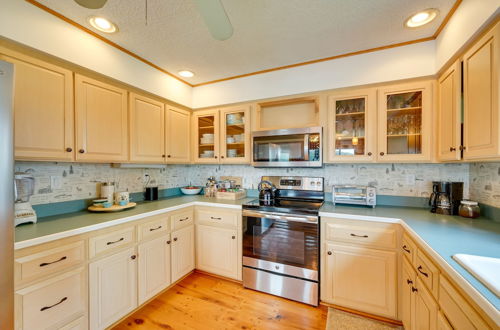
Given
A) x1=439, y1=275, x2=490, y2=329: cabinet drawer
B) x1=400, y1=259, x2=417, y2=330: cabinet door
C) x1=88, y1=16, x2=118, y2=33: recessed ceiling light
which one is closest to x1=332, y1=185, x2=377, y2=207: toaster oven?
x1=400, y1=259, x2=417, y2=330: cabinet door

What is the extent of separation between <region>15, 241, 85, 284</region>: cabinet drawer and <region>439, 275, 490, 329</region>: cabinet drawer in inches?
82.8

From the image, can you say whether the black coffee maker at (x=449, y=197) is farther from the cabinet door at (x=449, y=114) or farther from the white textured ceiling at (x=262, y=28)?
the white textured ceiling at (x=262, y=28)

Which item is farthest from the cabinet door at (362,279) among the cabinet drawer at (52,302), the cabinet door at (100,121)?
the cabinet door at (100,121)

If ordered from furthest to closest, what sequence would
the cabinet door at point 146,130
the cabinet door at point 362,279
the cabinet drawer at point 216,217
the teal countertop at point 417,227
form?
the cabinet drawer at point 216,217 < the cabinet door at point 146,130 < the cabinet door at point 362,279 < the teal countertop at point 417,227

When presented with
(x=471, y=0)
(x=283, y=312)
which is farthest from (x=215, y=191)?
(x=471, y=0)

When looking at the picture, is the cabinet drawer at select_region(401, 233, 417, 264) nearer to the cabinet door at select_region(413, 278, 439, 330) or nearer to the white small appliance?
the cabinet door at select_region(413, 278, 439, 330)

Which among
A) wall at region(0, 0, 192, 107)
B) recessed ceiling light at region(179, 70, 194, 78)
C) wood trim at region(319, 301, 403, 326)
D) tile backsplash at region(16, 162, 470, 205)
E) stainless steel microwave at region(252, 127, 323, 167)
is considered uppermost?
recessed ceiling light at region(179, 70, 194, 78)

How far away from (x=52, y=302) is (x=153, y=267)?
0.75 meters

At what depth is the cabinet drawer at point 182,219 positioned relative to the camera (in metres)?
2.14

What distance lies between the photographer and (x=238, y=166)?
2902 mm

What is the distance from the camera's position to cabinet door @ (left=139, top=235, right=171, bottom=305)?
183 centimetres

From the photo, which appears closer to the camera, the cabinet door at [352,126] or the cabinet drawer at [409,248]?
the cabinet drawer at [409,248]

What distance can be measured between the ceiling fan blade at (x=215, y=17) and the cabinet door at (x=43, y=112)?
4.39 feet

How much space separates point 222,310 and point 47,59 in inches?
98.8
